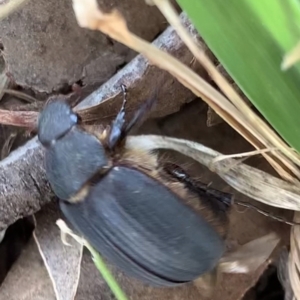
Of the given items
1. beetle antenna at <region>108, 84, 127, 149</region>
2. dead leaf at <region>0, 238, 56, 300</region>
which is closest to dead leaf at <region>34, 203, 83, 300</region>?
dead leaf at <region>0, 238, 56, 300</region>

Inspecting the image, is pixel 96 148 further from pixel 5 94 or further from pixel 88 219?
pixel 5 94

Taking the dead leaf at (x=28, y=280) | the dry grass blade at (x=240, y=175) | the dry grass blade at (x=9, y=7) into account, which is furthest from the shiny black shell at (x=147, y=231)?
the dry grass blade at (x=9, y=7)

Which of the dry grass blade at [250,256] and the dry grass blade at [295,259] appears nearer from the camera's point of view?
the dry grass blade at [295,259]

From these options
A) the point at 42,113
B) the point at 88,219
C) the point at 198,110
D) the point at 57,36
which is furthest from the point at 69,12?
the point at 88,219

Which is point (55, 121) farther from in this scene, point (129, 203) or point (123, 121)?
point (129, 203)

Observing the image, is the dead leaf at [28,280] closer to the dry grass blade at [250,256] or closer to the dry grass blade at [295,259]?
the dry grass blade at [250,256]

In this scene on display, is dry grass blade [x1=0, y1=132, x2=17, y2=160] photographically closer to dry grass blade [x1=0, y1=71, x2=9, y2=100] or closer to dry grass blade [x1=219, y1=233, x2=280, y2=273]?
dry grass blade [x1=0, y1=71, x2=9, y2=100]

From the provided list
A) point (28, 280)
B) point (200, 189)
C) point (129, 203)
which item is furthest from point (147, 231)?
point (28, 280)
